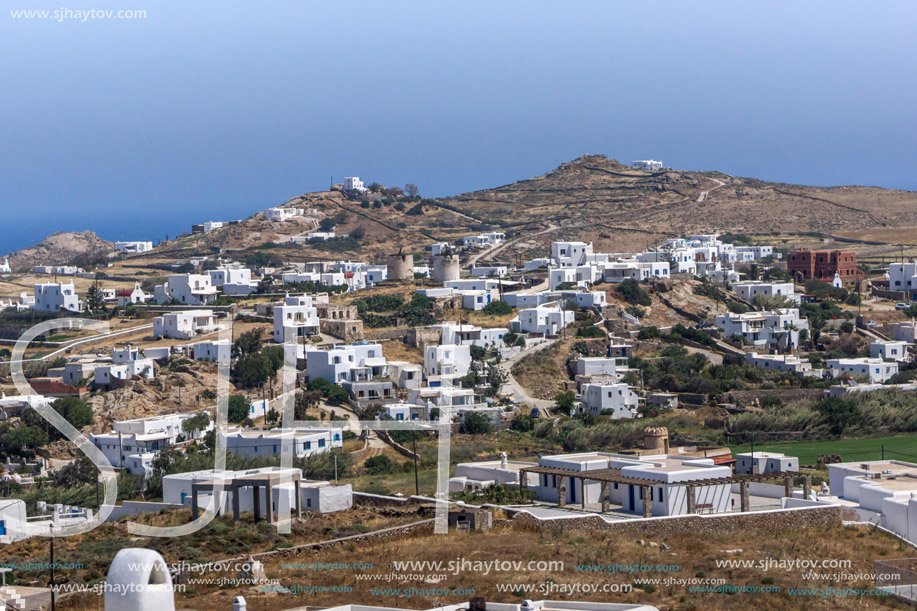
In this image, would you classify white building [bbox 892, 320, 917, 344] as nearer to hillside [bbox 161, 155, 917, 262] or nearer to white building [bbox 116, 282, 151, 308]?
hillside [bbox 161, 155, 917, 262]

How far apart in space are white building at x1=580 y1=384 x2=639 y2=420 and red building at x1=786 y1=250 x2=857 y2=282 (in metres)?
23.5

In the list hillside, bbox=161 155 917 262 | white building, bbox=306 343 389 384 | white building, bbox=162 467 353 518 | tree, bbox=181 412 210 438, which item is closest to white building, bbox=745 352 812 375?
white building, bbox=306 343 389 384

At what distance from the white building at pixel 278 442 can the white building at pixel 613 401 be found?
8.87m

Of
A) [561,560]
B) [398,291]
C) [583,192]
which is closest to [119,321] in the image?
[398,291]

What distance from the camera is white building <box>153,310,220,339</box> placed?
4184cm

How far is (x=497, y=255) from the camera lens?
6969cm

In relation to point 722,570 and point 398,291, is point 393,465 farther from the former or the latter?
point 398,291

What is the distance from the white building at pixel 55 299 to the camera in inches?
1868

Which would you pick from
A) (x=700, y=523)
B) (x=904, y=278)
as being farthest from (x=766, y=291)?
(x=700, y=523)

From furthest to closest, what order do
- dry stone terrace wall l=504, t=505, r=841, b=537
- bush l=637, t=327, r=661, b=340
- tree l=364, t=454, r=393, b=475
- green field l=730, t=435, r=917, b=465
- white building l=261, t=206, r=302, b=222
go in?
1. white building l=261, t=206, r=302, b=222
2. bush l=637, t=327, r=661, b=340
3. green field l=730, t=435, r=917, b=465
4. tree l=364, t=454, r=393, b=475
5. dry stone terrace wall l=504, t=505, r=841, b=537

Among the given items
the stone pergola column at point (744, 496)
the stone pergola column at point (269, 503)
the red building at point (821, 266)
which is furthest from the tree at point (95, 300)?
the stone pergola column at point (744, 496)

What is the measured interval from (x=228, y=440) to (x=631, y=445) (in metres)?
10.3

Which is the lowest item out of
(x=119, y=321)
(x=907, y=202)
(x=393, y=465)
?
(x=393, y=465)

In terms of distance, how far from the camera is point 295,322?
41375 mm
